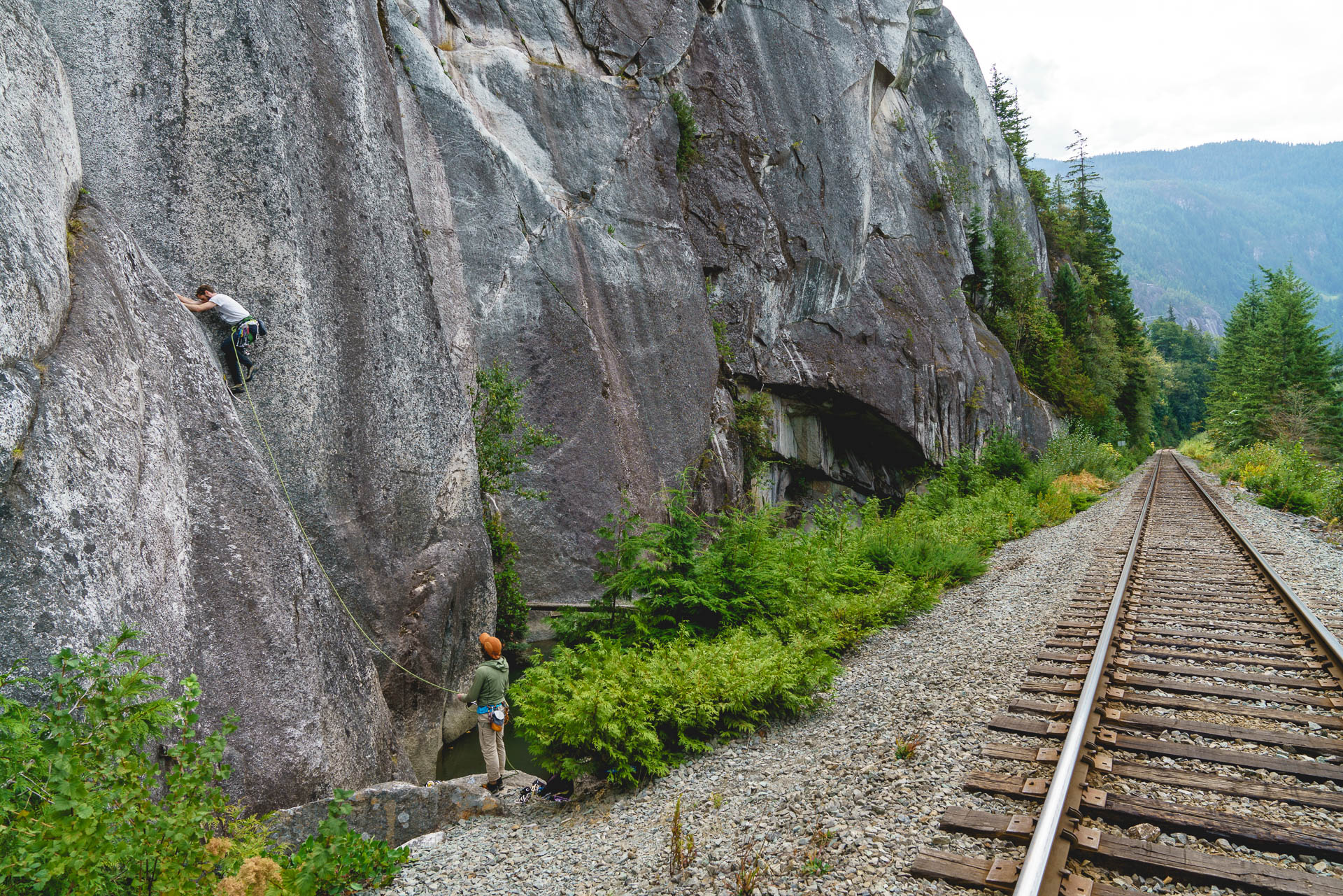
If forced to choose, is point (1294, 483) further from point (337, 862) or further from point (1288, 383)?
point (1288, 383)

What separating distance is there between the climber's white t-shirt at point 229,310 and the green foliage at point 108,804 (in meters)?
4.47

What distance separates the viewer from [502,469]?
12.9 m

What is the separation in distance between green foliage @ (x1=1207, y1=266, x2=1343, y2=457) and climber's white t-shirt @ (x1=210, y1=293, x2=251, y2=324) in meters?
40.4

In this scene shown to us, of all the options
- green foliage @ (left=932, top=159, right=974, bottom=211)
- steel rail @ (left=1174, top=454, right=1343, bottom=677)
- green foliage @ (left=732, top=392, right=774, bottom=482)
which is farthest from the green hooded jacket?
green foliage @ (left=932, top=159, right=974, bottom=211)

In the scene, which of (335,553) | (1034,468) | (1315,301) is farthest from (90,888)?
(1315,301)

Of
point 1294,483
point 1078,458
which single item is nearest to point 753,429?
point 1294,483

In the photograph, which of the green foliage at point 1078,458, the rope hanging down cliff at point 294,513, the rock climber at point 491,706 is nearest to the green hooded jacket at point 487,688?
the rock climber at point 491,706

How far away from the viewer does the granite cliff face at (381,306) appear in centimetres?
568

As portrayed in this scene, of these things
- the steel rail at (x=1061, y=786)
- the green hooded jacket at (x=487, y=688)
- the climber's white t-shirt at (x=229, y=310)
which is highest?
the climber's white t-shirt at (x=229, y=310)

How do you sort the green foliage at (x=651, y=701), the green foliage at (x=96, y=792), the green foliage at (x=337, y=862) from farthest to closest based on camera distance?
the green foliage at (x=651, y=701), the green foliage at (x=337, y=862), the green foliage at (x=96, y=792)

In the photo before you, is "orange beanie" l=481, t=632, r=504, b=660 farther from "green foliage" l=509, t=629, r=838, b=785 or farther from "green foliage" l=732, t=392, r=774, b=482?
"green foliage" l=732, t=392, r=774, b=482

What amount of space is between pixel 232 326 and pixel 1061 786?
864cm

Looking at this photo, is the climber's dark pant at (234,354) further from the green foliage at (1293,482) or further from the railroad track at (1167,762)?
the green foliage at (1293,482)

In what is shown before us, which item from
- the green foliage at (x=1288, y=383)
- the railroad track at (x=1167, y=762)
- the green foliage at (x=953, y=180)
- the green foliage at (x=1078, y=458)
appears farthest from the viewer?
the green foliage at (x=1288, y=383)
